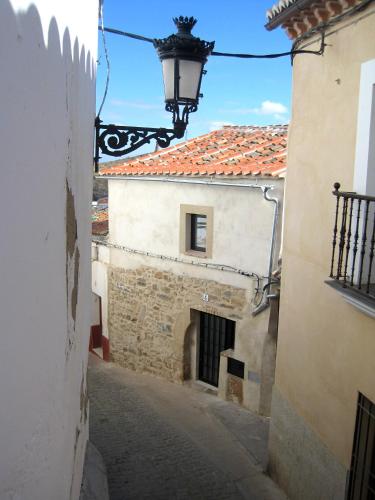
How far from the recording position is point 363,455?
4.32m

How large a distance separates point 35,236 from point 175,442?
662 centimetres

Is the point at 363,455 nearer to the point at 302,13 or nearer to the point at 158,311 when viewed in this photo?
the point at 302,13

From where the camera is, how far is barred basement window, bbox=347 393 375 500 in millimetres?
4242

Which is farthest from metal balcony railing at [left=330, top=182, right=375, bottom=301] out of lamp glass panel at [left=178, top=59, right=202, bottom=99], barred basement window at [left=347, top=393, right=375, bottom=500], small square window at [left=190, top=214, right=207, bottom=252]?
small square window at [left=190, top=214, right=207, bottom=252]

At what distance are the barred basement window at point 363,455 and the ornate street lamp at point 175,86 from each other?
3024 mm

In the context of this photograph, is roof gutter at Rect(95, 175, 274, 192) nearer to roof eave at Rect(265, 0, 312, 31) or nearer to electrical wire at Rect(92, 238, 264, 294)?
electrical wire at Rect(92, 238, 264, 294)

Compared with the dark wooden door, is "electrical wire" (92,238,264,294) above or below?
above

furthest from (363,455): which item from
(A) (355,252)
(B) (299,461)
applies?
(A) (355,252)

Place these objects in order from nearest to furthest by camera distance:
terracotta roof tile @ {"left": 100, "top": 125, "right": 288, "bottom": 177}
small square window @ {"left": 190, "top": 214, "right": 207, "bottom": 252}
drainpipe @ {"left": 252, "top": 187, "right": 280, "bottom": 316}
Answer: drainpipe @ {"left": 252, "top": 187, "right": 280, "bottom": 316} < terracotta roof tile @ {"left": 100, "top": 125, "right": 288, "bottom": 177} < small square window @ {"left": 190, "top": 214, "right": 207, "bottom": 252}

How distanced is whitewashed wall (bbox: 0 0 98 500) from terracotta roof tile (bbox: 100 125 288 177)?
5.79 m

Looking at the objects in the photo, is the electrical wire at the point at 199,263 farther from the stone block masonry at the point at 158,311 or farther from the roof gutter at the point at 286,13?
the roof gutter at the point at 286,13

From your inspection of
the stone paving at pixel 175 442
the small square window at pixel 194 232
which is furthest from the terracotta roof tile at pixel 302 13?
the stone paving at pixel 175 442

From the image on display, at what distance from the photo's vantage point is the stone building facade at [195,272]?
836 centimetres

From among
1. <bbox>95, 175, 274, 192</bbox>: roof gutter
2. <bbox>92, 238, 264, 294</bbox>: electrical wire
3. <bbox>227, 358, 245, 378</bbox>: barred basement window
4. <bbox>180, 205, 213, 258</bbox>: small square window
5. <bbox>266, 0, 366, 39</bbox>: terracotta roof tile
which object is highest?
<bbox>266, 0, 366, 39</bbox>: terracotta roof tile
